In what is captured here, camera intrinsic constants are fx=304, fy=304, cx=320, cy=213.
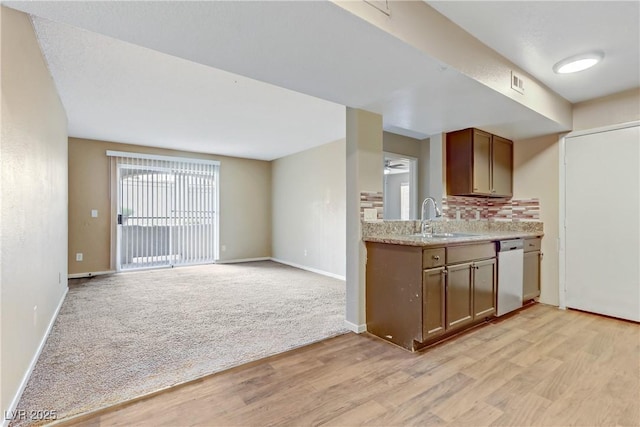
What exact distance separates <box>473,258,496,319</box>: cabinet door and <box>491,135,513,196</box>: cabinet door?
1.24 metres

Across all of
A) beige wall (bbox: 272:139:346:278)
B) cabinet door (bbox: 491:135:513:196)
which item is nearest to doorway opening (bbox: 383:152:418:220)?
beige wall (bbox: 272:139:346:278)

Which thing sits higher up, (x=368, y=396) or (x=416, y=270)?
(x=416, y=270)

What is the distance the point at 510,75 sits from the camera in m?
2.46

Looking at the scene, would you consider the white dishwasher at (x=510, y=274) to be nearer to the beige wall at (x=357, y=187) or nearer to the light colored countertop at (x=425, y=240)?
the light colored countertop at (x=425, y=240)

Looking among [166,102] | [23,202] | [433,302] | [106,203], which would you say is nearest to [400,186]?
[433,302]

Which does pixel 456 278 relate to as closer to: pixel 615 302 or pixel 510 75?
pixel 510 75

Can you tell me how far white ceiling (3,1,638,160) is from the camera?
4.91 ft

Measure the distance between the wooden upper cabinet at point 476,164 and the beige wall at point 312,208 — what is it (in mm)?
1895

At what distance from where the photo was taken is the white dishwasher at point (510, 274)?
3.07 m

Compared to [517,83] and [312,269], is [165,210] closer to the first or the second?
[312,269]

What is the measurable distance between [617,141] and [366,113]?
2629 millimetres

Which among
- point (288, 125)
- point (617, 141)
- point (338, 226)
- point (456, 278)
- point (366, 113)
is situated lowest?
point (456, 278)

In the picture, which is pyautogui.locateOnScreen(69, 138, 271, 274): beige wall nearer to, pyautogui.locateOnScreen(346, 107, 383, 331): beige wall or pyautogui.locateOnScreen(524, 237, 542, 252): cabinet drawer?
pyautogui.locateOnScreen(346, 107, 383, 331): beige wall

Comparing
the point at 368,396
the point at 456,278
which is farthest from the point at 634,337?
the point at 368,396
